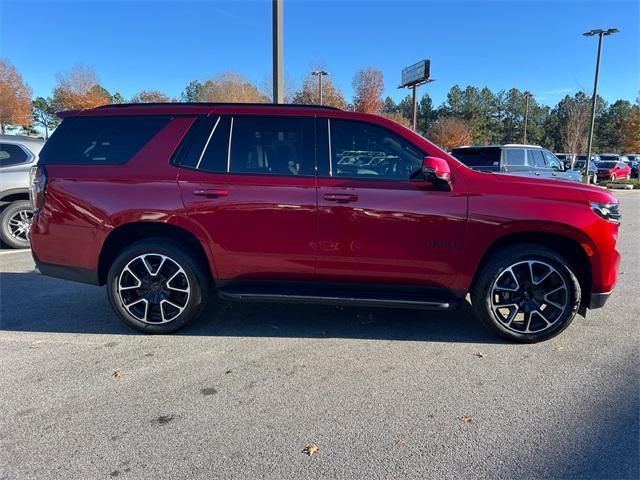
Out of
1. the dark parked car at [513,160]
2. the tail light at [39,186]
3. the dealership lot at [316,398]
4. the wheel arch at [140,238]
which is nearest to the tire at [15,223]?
the dealership lot at [316,398]

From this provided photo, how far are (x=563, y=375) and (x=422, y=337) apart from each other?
1119 millimetres

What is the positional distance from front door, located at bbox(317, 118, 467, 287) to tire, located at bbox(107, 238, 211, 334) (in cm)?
116

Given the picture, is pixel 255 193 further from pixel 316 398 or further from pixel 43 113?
pixel 43 113

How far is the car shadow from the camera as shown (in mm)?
3984

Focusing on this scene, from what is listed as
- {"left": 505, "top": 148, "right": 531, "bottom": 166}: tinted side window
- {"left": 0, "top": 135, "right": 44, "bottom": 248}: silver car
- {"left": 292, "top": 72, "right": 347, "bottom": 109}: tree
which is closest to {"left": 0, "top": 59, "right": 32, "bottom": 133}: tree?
{"left": 292, "top": 72, "right": 347, "bottom": 109}: tree

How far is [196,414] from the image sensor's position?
274cm

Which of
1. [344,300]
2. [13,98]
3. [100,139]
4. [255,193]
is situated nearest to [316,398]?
[344,300]

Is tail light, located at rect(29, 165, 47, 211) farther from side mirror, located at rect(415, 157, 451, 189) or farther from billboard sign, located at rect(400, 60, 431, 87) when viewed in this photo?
billboard sign, located at rect(400, 60, 431, 87)

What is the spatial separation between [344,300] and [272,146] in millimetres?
1456

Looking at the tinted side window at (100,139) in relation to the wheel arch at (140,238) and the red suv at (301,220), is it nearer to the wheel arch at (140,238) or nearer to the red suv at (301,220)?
the red suv at (301,220)

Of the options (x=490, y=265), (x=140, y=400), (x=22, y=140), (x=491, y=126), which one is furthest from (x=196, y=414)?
(x=491, y=126)

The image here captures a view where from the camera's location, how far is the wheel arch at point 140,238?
12.7ft

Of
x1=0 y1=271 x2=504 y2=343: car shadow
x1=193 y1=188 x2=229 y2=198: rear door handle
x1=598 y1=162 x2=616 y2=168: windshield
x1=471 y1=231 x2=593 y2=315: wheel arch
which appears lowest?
x1=0 y1=271 x2=504 y2=343: car shadow

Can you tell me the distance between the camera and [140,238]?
4008 mm
